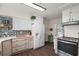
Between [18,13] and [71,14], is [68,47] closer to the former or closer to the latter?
[71,14]

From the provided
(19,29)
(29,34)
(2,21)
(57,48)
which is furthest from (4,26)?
(57,48)

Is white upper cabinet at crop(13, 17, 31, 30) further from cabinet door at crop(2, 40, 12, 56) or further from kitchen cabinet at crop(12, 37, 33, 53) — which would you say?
cabinet door at crop(2, 40, 12, 56)

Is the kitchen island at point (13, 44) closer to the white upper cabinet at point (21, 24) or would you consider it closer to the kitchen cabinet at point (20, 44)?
the kitchen cabinet at point (20, 44)

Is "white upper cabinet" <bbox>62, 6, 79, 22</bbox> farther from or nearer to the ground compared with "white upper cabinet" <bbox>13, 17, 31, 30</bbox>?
farther from the ground

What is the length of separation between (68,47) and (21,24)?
2.16 meters

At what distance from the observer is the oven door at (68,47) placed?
2.06 m

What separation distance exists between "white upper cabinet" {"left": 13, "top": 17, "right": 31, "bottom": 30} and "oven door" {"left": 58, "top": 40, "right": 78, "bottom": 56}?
1.72 meters

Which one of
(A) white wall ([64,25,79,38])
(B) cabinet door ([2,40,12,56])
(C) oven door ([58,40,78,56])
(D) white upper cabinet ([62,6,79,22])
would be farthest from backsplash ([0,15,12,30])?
(A) white wall ([64,25,79,38])

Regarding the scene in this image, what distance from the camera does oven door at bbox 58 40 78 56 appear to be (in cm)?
206

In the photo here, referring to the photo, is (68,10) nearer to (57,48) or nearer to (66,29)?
(66,29)

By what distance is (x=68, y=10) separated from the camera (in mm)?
2730

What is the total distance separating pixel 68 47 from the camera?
2.30 meters

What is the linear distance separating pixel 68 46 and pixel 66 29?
0.89m

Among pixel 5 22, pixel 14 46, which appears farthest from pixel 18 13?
pixel 14 46
